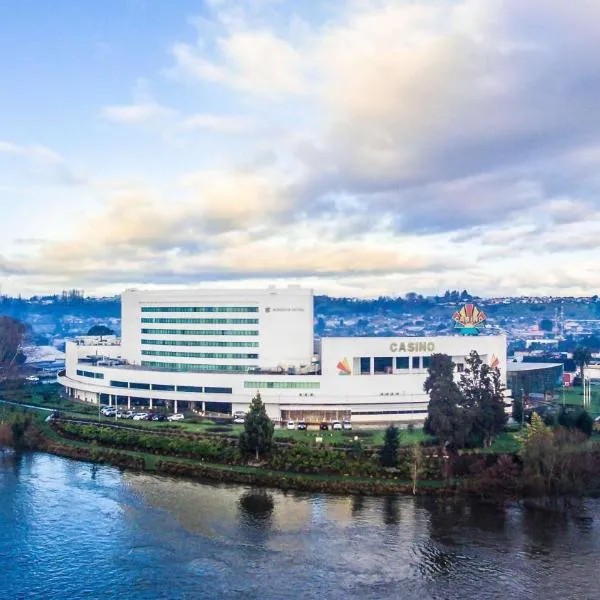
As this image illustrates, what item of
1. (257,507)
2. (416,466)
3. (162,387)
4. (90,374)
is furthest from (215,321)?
(257,507)

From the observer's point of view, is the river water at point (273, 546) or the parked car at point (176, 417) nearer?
the river water at point (273, 546)

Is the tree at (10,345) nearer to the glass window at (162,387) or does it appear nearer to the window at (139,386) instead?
the window at (139,386)

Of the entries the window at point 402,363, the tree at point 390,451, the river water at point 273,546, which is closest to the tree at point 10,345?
the river water at point 273,546

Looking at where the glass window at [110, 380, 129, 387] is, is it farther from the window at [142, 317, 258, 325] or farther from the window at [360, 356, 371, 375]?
the window at [360, 356, 371, 375]

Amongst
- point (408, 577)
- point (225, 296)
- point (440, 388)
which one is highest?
point (225, 296)

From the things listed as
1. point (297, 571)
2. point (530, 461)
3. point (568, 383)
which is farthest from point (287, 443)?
point (568, 383)

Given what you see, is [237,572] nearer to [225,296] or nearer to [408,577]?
[408,577]
